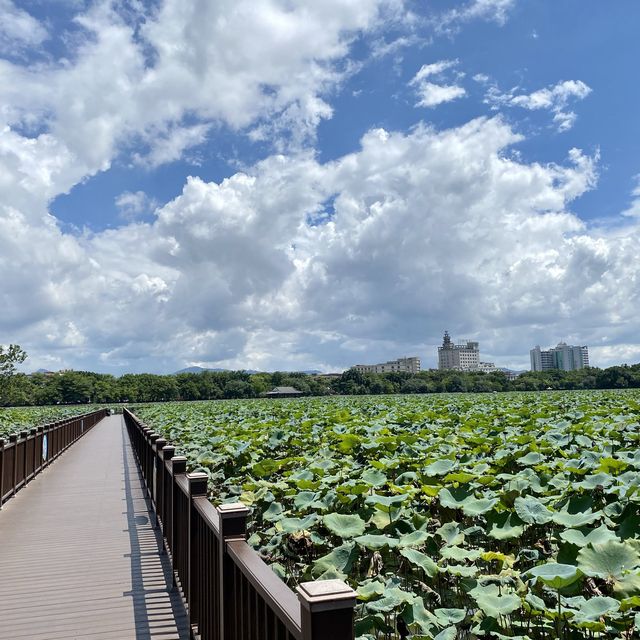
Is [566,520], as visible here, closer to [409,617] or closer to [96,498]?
[409,617]

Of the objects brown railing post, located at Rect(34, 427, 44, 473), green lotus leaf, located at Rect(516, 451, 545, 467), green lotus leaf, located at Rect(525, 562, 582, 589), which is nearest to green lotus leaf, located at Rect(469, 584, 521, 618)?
green lotus leaf, located at Rect(525, 562, 582, 589)

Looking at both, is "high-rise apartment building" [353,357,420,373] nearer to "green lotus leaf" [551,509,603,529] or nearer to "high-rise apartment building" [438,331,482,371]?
"high-rise apartment building" [438,331,482,371]

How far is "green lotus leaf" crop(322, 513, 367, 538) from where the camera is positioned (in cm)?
319

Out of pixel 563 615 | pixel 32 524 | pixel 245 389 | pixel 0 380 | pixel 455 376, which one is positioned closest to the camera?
pixel 563 615

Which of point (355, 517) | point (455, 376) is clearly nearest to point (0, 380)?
point (355, 517)

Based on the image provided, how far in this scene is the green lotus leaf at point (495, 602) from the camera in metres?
2.26

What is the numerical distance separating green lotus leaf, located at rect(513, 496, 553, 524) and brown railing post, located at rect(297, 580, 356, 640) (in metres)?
2.18

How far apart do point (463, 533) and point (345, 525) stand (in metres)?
0.66

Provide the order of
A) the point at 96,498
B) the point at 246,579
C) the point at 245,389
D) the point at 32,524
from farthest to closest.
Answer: the point at 245,389, the point at 96,498, the point at 32,524, the point at 246,579

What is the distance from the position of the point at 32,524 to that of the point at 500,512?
5.97 m

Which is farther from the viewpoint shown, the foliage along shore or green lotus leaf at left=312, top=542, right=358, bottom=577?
the foliage along shore

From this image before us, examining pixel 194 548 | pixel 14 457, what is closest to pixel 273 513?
pixel 194 548

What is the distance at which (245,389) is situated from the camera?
97.3 metres

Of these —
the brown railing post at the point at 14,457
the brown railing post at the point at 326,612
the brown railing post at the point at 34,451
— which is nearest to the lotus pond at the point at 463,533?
the brown railing post at the point at 326,612
